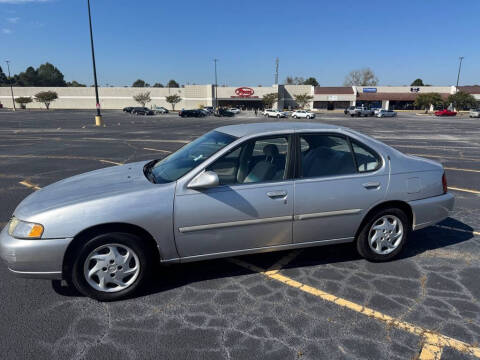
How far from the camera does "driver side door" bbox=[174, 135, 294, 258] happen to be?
10.2ft

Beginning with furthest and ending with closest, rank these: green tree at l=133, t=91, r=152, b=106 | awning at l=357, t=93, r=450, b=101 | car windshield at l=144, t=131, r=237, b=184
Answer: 1. green tree at l=133, t=91, r=152, b=106
2. awning at l=357, t=93, r=450, b=101
3. car windshield at l=144, t=131, r=237, b=184

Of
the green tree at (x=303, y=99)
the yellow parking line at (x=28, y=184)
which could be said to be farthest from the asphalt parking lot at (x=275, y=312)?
the green tree at (x=303, y=99)

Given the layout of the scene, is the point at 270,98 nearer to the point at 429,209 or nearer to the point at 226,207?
the point at 429,209

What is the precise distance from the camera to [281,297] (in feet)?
10.5

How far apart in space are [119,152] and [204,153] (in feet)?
32.4

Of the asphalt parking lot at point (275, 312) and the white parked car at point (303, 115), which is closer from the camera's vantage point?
the asphalt parking lot at point (275, 312)

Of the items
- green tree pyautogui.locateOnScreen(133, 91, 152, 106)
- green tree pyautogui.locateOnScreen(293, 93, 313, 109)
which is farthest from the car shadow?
green tree pyautogui.locateOnScreen(133, 91, 152, 106)

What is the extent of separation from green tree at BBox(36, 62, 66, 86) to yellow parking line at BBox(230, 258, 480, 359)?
15261cm

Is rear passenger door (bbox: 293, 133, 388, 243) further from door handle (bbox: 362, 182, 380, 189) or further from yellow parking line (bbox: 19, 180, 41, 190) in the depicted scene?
yellow parking line (bbox: 19, 180, 41, 190)

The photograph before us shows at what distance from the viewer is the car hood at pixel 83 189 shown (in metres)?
2.97

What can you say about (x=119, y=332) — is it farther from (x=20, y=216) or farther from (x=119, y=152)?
(x=119, y=152)

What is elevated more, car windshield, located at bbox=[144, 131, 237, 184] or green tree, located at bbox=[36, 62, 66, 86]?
green tree, located at bbox=[36, 62, 66, 86]

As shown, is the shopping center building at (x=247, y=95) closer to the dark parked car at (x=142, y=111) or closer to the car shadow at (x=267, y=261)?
the dark parked car at (x=142, y=111)

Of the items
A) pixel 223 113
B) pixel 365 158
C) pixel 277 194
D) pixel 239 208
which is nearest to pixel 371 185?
pixel 365 158
